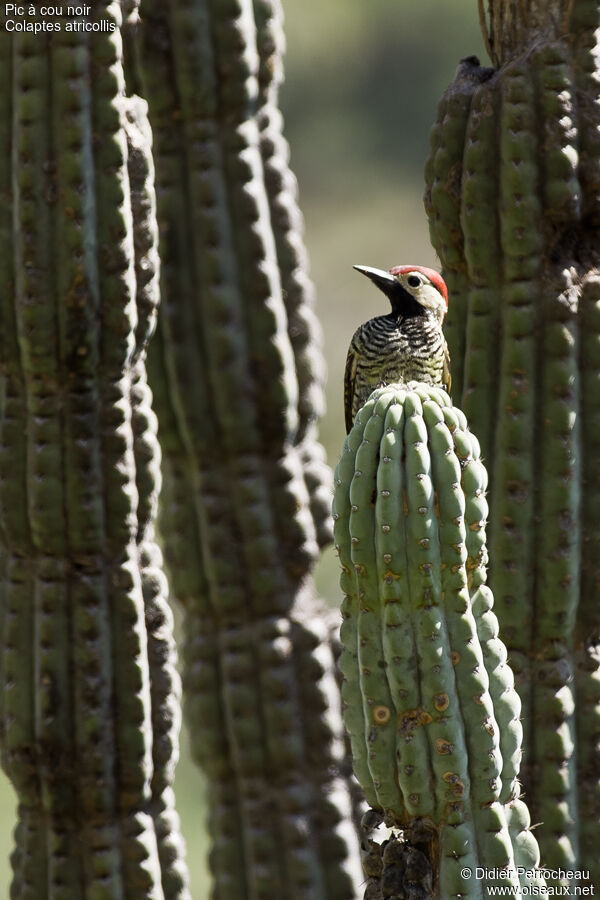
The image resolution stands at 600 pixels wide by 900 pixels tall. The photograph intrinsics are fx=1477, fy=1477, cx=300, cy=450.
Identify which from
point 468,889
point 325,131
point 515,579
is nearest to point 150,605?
point 515,579

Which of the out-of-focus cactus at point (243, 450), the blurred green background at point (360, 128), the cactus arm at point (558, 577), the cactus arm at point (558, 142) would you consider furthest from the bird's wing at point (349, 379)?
the blurred green background at point (360, 128)

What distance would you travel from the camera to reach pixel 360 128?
53.4 feet

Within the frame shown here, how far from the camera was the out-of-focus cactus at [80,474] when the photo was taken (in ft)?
12.4

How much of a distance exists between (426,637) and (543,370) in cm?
119

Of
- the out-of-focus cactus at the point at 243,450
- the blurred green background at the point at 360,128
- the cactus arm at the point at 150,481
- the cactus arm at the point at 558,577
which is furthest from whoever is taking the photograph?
the blurred green background at the point at 360,128

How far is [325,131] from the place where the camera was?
16094mm

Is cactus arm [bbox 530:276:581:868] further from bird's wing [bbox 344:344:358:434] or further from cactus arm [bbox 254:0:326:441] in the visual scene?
A: cactus arm [bbox 254:0:326:441]

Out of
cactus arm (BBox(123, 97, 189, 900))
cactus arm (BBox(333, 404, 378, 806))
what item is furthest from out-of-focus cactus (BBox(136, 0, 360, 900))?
cactus arm (BBox(333, 404, 378, 806))

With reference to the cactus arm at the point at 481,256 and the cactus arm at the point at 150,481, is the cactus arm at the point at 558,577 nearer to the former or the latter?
the cactus arm at the point at 481,256

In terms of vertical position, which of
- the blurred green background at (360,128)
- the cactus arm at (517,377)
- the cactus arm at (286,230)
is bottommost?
the cactus arm at (517,377)

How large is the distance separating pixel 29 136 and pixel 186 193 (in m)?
1.18

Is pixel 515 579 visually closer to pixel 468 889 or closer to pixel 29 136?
pixel 468 889

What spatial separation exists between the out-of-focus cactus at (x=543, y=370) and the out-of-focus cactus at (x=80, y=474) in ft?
2.82

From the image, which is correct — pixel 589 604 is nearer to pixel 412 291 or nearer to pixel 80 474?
pixel 412 291
